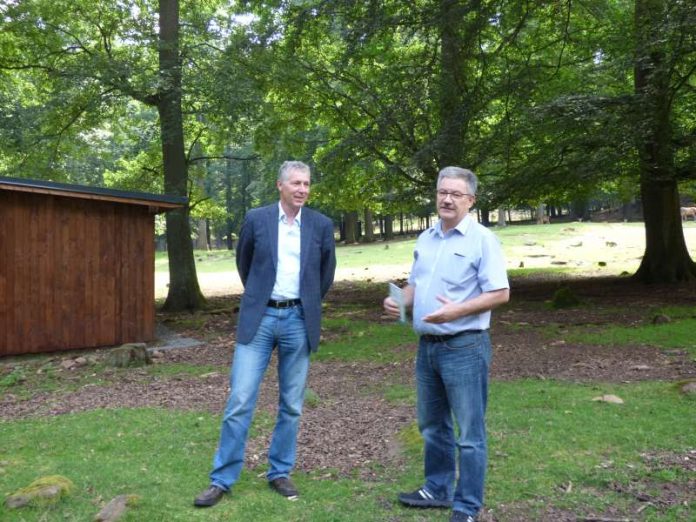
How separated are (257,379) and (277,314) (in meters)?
0.41

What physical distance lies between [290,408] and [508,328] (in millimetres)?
7775

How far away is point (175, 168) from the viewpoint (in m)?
16.0

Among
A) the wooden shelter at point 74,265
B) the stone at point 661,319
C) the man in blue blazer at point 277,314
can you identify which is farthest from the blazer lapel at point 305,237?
the stone at point 661,319

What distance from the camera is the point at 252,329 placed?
159 inches

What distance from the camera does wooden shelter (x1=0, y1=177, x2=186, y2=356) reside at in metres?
10.8

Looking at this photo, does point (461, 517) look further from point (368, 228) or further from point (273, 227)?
Answer: point (368, 228)

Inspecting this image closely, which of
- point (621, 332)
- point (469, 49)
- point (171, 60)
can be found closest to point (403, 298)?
point (621, 332)

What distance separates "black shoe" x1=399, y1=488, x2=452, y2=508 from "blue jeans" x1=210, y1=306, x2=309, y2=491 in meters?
0.82

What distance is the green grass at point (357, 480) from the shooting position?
13.0 feet

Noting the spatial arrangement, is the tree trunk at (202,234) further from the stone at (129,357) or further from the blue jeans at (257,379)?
the blue jeans at (257,379)

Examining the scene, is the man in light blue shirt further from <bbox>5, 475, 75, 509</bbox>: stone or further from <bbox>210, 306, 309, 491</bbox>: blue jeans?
<bbox>5, 475, 75, 509</bbox>: stone

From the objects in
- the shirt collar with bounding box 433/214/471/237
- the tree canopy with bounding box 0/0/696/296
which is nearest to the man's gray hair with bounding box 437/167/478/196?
the shirt collar with bounding box 433/214/471/237

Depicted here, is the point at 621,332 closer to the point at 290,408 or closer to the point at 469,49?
the point at 469,49

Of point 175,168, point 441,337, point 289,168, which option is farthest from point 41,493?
point 175,168
